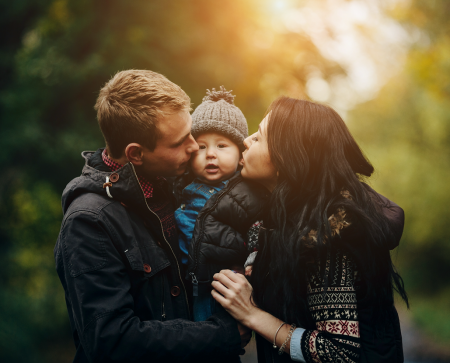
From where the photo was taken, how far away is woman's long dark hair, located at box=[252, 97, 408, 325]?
6.26 ft

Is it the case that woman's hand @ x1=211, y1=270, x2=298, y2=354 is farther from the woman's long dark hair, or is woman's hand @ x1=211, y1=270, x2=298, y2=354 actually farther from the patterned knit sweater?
the patterned knit sweater

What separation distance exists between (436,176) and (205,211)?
1176 centimetres

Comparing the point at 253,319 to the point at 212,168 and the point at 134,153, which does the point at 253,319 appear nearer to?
the point at 212,168

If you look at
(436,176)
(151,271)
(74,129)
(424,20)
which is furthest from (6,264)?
(424,20)

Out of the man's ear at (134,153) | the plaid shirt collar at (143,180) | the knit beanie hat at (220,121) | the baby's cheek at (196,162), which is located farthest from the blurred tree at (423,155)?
the man's ear at (134,153)

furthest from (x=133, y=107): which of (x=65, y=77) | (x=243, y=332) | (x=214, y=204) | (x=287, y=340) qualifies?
(x=65, y=77)

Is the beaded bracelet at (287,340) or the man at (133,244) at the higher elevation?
the man at (133,244)

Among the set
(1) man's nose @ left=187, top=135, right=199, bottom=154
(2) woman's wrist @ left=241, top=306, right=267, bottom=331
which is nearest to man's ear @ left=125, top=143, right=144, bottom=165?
(1) man's nose @ left=187, top=135, right=199, bottom=154

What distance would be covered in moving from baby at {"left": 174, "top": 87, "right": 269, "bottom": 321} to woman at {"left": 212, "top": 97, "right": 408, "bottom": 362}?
0.13 metres

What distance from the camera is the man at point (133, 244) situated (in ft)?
5.82

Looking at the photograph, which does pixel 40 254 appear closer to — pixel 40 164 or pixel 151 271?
pixel 40 164

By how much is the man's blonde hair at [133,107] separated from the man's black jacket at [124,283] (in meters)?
0.20

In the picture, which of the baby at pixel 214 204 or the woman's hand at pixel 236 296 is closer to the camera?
the woman's hand at pixel 236 296

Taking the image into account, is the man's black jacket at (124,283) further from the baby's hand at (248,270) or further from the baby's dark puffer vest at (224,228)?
the baby's hand at (248,270)
